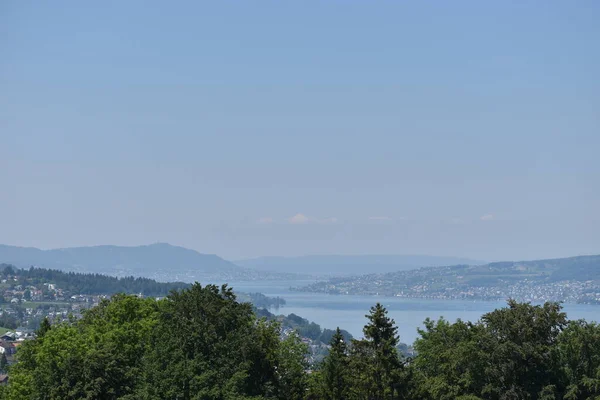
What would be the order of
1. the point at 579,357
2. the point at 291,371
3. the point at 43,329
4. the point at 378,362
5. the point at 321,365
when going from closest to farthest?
the point at 378,362, the point at 579,357, the point at 321,365, the point at 291,371, the point at 43,329

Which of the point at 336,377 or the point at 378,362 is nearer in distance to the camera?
the point at 378,362

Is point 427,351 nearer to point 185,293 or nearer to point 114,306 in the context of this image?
point 185,293

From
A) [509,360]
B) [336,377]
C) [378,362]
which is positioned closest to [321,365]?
[336,377]

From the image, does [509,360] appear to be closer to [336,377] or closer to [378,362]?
[378,362]

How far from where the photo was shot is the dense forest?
28094 millimetres

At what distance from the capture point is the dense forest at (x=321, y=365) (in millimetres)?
28094

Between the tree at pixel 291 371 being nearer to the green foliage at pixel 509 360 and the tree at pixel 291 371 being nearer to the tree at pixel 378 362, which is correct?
the tree at pixel 378 362

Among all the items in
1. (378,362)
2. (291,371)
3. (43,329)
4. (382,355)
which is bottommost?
(291,371)

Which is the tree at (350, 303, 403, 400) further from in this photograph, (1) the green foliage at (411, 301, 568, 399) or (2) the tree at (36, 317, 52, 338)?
(2) the tree at (36, 317, 52, 338)

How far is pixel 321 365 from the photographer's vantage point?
32438 mm

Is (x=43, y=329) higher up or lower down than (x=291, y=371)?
higher up

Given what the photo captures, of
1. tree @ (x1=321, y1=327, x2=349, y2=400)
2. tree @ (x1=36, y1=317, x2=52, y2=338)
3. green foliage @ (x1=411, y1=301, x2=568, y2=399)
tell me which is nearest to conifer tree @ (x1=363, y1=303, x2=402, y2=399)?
green foliage @ (x1=411, y1=301, x2=568, y2=399)

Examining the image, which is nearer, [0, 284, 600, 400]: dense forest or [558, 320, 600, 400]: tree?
[0, 284, 600, 400]: dense forest

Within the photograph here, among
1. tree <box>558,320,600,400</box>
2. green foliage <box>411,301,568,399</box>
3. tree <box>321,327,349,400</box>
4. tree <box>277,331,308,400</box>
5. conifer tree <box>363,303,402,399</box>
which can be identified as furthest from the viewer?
tree <box>277,331,308,400</box>
